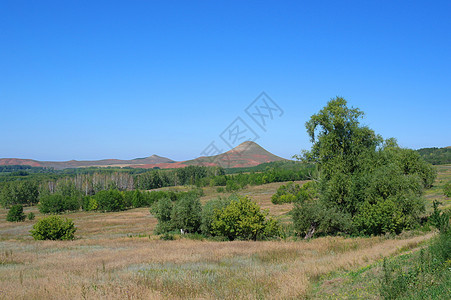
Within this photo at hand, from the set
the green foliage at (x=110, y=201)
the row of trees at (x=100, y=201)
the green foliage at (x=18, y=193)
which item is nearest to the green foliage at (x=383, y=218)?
the row of trees at (x=100, y=201)

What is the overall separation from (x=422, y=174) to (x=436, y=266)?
50590 mm

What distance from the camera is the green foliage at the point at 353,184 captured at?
976 inches

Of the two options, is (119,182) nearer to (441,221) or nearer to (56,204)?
(56,204)

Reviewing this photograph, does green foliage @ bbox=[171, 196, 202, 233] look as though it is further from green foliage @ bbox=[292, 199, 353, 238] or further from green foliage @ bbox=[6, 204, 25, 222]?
green foliage @ bbox=[6, 204, 25, 222]

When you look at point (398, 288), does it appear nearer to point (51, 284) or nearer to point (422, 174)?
point (51, 284)

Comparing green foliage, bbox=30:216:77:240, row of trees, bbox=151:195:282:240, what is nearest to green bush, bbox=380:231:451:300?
row of trees, bbox=151:195:282:240

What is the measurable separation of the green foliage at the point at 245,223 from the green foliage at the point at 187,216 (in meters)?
5.56

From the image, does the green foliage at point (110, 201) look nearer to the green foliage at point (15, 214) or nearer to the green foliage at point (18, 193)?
the green foliage at point (15, 214)

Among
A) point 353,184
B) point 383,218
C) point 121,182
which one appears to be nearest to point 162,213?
point 353,184

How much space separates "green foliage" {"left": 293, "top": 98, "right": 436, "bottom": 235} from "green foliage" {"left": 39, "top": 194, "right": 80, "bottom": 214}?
3692 inches

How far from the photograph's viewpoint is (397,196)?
83.3 feet

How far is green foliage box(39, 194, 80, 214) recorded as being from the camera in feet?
322

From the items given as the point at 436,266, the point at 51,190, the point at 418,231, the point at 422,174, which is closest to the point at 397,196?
the point at 418,231

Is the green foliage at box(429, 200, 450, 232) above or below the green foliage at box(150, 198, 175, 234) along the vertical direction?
above
